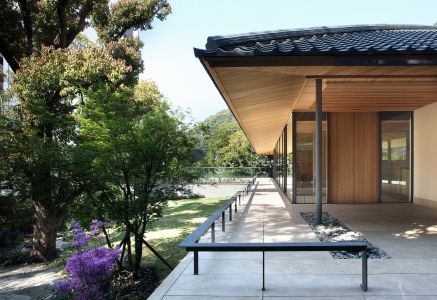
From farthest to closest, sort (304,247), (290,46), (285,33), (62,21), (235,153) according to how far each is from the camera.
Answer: (235,153) < (62,21) < (285,33) < (290,46) < (304,247)

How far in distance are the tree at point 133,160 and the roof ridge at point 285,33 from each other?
2465mm

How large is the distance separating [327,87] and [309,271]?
478cm

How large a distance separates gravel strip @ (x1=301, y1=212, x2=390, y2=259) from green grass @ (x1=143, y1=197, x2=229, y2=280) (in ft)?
9.31

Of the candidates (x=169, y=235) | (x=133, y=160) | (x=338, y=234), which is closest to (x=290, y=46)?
(x=338, y=234)

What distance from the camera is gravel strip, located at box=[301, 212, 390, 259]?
237 inches

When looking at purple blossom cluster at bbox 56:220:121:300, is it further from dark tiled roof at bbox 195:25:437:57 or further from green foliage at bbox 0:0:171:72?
green foliage at bbox 0:0:171:72

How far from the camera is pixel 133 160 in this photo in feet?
27.6

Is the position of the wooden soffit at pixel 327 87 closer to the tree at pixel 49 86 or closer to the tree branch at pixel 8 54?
the tree at pixel 49 86

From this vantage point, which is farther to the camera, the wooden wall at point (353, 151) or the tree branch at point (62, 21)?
the tree branch at point (62, 21)

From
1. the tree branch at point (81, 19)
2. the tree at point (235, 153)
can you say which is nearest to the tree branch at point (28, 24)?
the tree branch at point (81, 19)

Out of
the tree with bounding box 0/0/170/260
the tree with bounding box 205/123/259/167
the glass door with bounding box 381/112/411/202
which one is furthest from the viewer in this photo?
the tree with bounding box 205/123/259/167

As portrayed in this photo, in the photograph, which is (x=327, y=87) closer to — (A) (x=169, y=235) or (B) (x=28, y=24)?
(A) (x=169, y=235)

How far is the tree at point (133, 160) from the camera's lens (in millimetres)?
8211

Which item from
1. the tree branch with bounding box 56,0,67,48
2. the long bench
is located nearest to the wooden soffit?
the long bench
